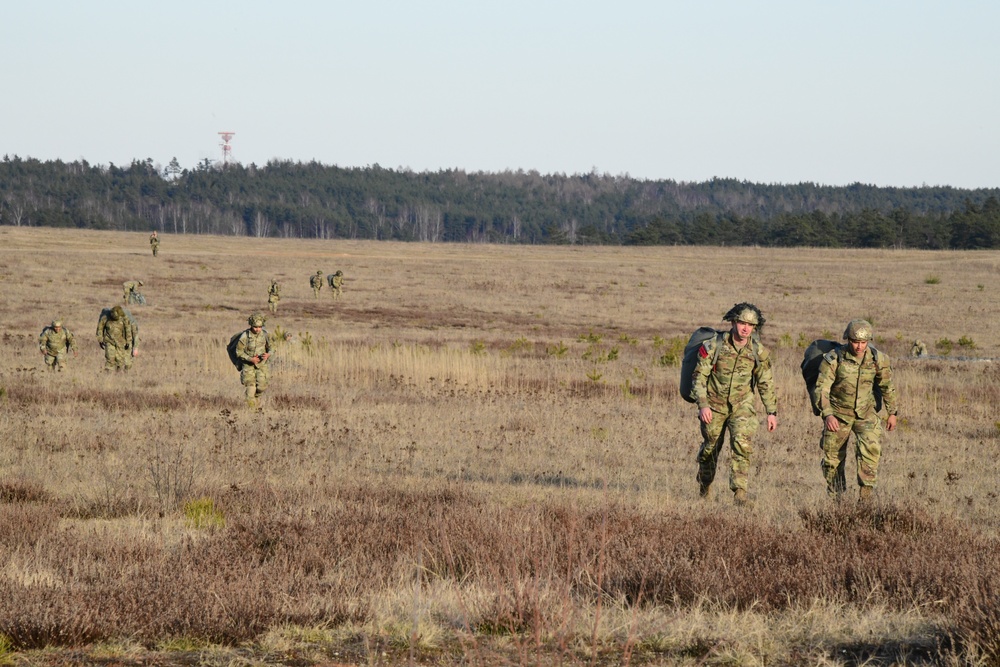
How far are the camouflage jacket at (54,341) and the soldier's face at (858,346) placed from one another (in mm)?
14690

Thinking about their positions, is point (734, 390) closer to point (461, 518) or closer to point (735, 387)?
point (735, 387)

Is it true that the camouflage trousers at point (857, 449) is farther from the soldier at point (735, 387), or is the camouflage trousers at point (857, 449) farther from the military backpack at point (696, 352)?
the military backpack at point (696, 352)

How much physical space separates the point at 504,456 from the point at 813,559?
640 cm

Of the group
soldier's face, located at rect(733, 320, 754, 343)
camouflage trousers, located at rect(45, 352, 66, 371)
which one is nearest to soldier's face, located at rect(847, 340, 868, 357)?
soldier's face, located at rect(733, 320, 754, 343)

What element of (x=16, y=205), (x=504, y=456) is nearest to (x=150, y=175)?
(x=16, y=205)

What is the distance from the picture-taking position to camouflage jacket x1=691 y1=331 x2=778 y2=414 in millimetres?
9766

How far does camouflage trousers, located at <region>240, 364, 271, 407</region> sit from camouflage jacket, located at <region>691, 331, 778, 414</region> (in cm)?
851

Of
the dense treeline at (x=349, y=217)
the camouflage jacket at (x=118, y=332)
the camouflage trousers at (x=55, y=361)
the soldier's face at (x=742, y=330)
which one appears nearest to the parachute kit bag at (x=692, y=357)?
the soldier's face at (x=742, y=330)

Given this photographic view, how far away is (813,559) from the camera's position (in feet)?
22.0

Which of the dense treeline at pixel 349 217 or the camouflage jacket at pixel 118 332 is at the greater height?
the dense treeline at pixel 349 217

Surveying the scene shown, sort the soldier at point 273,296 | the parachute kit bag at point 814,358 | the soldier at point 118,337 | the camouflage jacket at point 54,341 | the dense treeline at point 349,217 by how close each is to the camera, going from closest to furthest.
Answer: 1. the parachute kit bag at point 814,358
2. the soldier at point 118,337
3. the camouflage jacket at point 54,341
4. the soldier at point 273,296
5. the dense treeline at point 349,217

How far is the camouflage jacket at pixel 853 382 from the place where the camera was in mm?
9766

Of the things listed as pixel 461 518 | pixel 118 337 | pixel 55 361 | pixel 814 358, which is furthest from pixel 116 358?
pixel 814 358

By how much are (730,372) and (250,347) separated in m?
8.79
